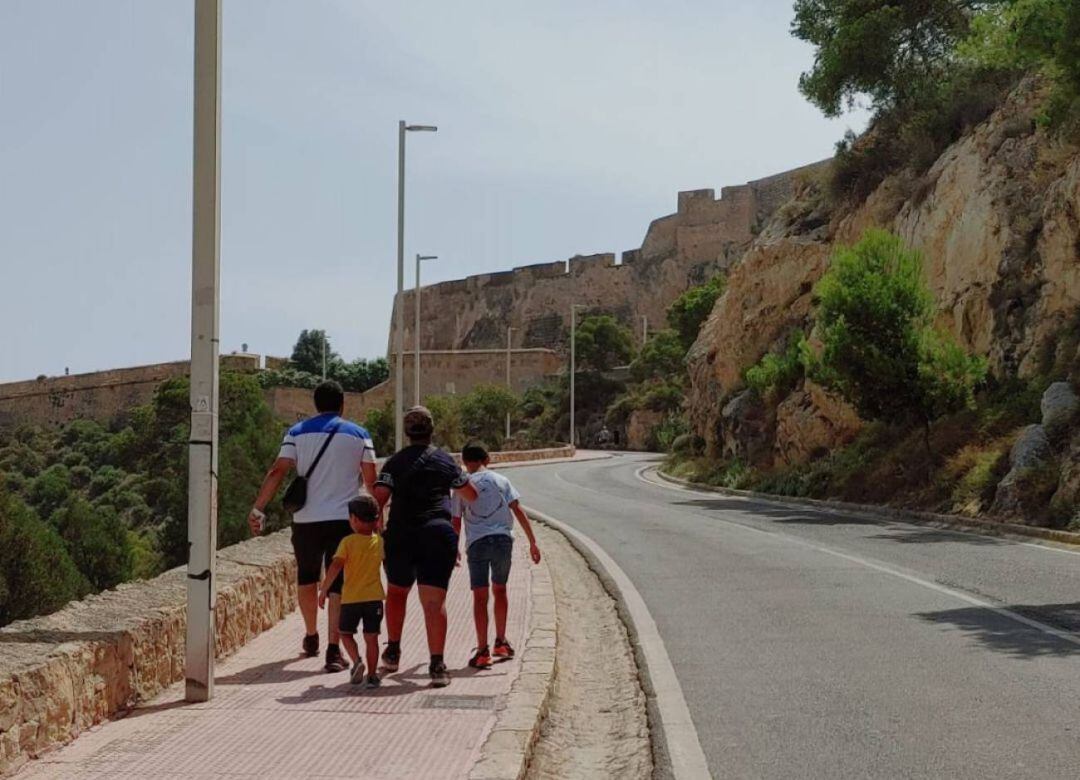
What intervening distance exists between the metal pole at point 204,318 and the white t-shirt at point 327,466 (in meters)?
1.05

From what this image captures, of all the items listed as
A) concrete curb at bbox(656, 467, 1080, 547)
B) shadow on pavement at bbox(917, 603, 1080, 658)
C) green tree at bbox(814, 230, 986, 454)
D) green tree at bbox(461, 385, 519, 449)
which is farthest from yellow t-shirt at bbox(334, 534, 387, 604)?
green tree at bbox(461, 385, 519, 449)

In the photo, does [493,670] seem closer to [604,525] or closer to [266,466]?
[604,525]

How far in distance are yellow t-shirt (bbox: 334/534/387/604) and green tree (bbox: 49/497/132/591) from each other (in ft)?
117

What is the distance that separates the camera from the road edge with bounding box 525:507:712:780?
20.2 feet

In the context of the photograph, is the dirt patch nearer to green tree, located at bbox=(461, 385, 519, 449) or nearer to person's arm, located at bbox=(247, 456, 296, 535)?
person's arm, located at bbox=(247, 456, 296, 535)

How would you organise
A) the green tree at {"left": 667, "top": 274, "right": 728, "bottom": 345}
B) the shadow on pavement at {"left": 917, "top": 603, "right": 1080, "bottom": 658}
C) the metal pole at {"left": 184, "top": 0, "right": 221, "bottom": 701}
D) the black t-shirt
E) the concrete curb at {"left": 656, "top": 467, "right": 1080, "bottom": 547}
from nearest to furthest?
the metal pole at {"left": 184, "top": 0, "right": 221, "bottom": 701} < the black t-shirt < the shadow on pavement at {"left": 917, "top": 603, "right": 1080, "bottom": 658} < the concrete curb at {"left": 656, "top": 467, "right": 1080, "bottom": 547} < the green tree at {"left": 667, "top": 274, "right": 728, "bottom": 345}

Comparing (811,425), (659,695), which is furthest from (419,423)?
(811,425)

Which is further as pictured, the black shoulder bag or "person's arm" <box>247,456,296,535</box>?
the black shoulder bag

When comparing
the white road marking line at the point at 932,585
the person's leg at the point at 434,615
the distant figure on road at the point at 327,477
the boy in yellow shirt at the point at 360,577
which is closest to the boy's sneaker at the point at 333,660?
the distant figure on road at the point at 327,477

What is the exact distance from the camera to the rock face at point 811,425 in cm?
3397

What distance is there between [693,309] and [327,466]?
2801 inches

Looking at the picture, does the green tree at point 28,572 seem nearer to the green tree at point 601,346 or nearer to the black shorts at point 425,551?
the black shorts at point 425,551

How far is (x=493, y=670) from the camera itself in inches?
320

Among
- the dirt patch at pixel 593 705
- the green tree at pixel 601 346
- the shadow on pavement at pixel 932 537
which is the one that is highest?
the green tree at pixel 601 346
